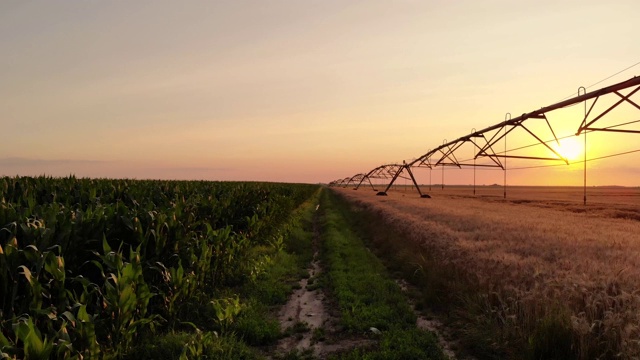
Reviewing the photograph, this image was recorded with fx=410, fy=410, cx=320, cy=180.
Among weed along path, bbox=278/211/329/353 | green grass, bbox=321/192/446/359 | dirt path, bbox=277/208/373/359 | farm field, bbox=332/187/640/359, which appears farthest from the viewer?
weed along path, bbox=278/211/329/353

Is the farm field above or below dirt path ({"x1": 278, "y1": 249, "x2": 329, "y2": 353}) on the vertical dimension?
above

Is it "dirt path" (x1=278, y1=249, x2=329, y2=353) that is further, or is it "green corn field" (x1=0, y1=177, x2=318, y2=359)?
"dirt path" (x1=278, y1=249, x2=329, y2=353)

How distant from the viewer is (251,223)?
13.9m

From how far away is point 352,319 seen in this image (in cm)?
843

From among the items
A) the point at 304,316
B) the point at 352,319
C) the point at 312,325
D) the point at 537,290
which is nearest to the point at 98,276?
the point at 312,325

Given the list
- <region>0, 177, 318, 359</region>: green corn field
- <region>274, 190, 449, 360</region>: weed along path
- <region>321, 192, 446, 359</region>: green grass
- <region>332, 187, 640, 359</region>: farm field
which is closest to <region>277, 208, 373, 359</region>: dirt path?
<region>274, 190, 449, 360</region>: weed along path

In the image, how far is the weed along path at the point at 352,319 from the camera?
22.9 ft

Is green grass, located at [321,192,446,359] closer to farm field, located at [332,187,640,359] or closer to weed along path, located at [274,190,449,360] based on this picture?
weed along path, located at [274,190,449,360]

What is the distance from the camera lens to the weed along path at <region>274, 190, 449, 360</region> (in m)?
6.97

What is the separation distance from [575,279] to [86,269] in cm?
794

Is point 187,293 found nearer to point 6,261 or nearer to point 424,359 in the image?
point 6,261

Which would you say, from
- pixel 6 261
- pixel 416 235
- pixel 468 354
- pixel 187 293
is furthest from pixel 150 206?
pixel 416 235

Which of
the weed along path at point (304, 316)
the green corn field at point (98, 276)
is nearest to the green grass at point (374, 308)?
the weed along path at point (304, 316)

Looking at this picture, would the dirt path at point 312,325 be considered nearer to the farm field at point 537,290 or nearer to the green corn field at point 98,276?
the green corn field at point 98,276
